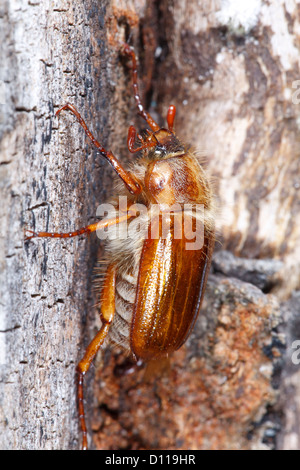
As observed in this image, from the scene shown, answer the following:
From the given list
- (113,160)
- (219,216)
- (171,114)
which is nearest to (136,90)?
(171,114)

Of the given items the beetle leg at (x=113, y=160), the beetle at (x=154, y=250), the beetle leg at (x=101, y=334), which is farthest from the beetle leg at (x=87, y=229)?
the beetle leg at (x=101, y=334)

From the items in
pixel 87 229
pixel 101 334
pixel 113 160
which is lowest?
A: pixel 101 334

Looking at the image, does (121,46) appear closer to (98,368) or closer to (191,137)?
(191,137)

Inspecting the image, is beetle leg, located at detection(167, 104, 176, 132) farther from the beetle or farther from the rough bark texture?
the rough bark texture

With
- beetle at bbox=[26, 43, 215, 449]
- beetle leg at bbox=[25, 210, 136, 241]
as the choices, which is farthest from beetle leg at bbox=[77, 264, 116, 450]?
beetle leg at bbox=[25, 210, 136, 241]

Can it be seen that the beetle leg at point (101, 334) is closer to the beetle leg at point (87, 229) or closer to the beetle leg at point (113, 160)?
the beetle leg at point (87, 229)

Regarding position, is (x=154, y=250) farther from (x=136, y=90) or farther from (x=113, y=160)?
(x=136, y=90)

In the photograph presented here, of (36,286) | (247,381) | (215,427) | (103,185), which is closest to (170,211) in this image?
(103,185)
